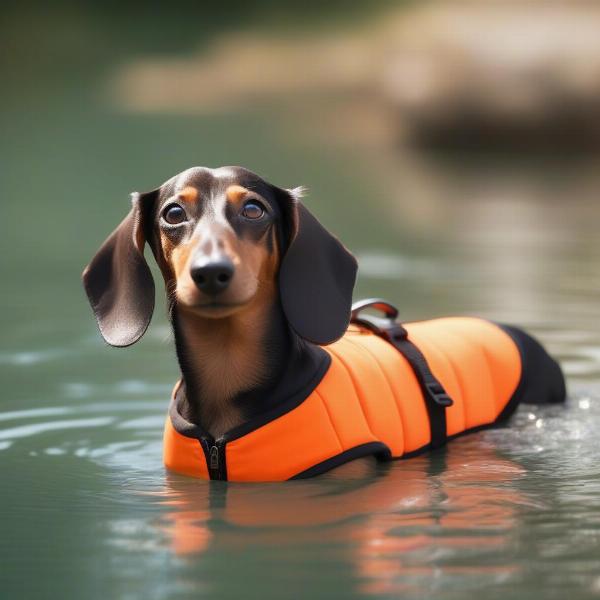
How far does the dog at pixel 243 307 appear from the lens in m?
4.35

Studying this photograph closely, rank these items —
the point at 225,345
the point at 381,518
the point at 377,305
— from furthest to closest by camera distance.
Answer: the point at 377,305 < the point at 225,345 < the point at 381,518

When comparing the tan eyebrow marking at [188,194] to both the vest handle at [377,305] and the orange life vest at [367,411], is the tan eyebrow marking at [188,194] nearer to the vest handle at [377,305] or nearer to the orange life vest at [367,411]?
the orange life vest at [367,411]

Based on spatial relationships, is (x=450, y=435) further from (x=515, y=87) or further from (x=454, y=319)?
(x=515, y=87)

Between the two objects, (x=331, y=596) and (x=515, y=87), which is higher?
(x=515, y=87)

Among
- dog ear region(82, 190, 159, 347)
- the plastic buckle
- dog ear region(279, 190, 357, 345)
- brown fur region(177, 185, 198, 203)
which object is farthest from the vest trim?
brown fur region(177, 185, 198, 203)

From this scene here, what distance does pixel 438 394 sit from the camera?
16.3ft

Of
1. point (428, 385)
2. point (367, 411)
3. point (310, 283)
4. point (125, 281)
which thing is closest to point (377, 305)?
point (428, 385)

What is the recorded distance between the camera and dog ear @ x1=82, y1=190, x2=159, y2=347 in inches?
178

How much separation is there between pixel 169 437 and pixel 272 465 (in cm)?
40

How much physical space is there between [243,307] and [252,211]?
1.00 feet

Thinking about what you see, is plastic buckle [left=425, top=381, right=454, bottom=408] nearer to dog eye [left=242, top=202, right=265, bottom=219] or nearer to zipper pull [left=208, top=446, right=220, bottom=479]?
zipper pull [left=208, top=446, right=220, bottom=479]

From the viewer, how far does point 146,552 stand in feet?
12.6

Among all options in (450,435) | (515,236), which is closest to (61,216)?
(515,236)

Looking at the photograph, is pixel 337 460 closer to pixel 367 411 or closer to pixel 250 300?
pixel 367 411
